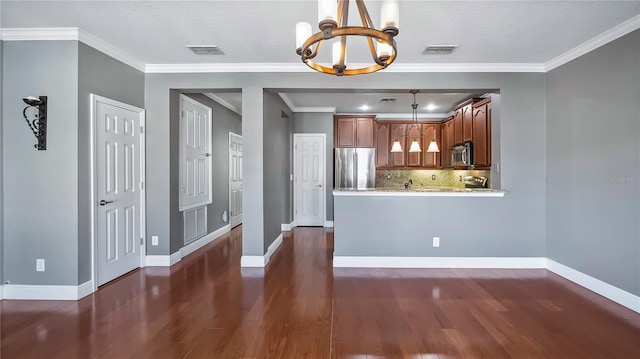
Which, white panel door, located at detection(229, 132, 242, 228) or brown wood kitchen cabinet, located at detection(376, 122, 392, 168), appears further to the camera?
brown wood kitchen cabinet, located at detection(376, 122, 392, 168)

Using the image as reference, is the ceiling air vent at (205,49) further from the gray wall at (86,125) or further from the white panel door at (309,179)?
the white panel door at (309,179)

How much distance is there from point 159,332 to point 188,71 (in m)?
2.96

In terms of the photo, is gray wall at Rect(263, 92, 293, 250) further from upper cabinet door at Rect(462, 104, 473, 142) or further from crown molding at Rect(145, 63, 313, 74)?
upper cabinet door at Rect(462, 104, 473, 142)

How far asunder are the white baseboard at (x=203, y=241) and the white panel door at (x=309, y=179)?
1.53m

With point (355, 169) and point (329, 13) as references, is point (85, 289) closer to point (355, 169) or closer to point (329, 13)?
point (329, 13)

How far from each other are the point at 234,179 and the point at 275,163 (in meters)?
1.86

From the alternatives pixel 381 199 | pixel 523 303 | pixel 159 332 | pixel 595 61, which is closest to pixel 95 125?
pixel 159 332

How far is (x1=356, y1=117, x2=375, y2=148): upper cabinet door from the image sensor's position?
645cm

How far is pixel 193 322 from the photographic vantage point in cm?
242

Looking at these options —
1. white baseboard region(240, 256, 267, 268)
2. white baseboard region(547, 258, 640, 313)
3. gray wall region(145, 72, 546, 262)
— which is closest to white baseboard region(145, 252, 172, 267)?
gray wall region(145, 72, 546, 262)

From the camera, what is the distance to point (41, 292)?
285 cm

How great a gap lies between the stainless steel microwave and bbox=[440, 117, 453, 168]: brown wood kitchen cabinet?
0.36m

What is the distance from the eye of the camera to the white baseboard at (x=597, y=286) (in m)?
2.67

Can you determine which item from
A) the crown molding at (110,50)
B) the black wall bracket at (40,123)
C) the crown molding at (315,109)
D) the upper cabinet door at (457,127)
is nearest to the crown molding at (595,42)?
the upper cabinet door at (457,127)
